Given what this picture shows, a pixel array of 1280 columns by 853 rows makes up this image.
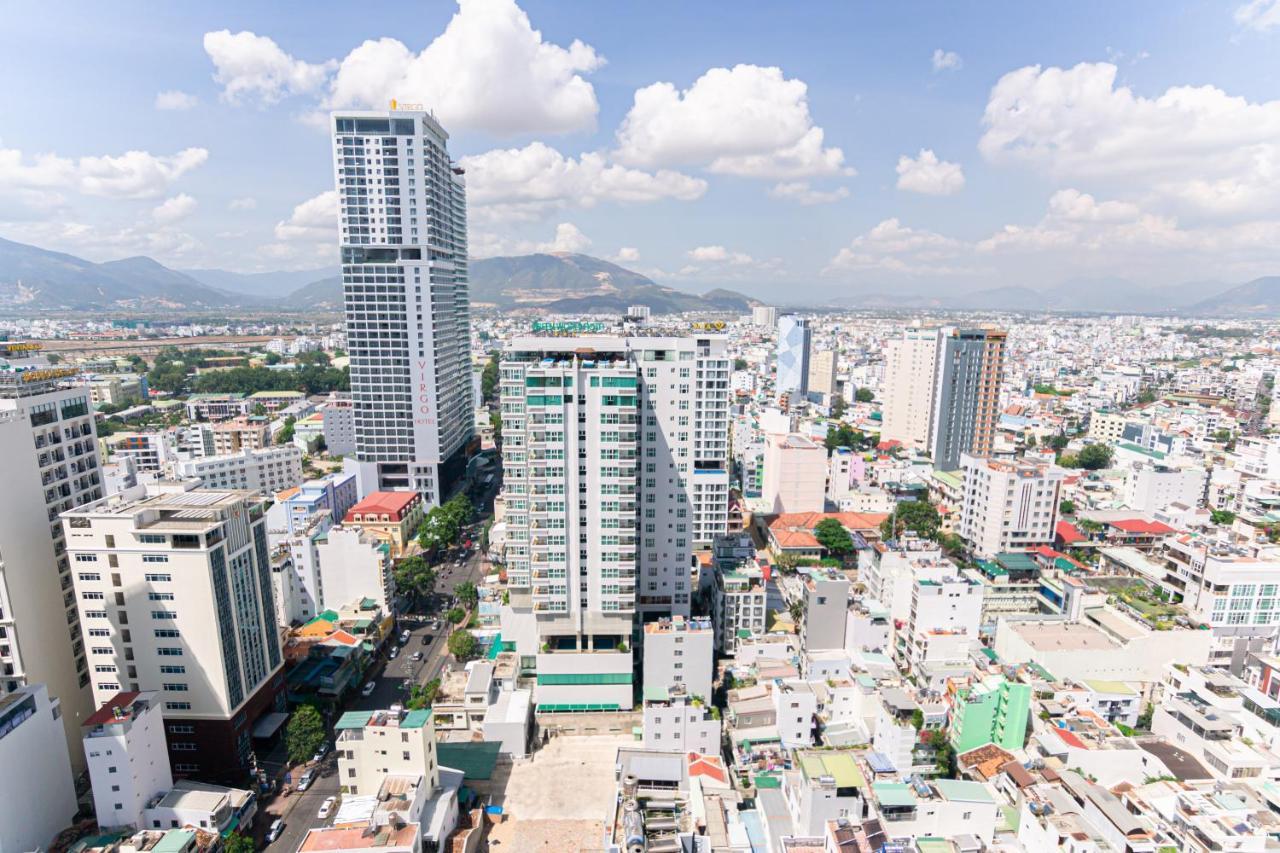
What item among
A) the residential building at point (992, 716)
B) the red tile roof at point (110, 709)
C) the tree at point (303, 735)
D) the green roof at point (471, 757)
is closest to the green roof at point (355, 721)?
the tree at point (303, 735)

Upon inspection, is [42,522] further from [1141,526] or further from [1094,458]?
[1094,458]

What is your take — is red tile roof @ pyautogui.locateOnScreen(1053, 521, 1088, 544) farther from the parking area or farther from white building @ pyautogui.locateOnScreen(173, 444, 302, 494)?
white building @ pyautogui.locateOnScreen(173, 444, 302, 494)

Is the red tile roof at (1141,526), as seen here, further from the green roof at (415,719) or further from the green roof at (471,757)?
the green roof at (415,719)

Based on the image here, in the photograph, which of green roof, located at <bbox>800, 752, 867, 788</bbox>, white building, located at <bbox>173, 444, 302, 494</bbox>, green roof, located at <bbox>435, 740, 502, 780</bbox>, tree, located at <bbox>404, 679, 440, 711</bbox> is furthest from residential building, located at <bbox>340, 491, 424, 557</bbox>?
green roof, located at <bbox>800, 752, 867, 788</bbox>

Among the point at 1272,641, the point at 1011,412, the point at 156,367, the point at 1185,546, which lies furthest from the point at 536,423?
the point at 156,367

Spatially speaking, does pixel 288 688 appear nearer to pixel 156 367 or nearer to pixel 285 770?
pixel 285 770
